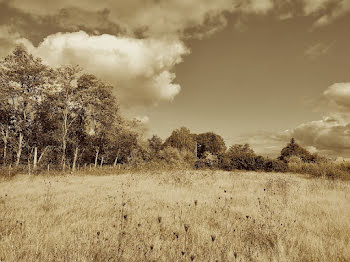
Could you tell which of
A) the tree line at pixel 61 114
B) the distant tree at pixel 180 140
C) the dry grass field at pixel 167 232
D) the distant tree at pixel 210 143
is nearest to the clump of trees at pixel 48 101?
the tree line at pixel 61 114

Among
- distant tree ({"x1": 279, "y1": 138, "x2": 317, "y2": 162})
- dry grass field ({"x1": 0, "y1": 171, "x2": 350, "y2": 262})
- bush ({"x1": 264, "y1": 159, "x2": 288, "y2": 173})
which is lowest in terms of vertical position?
dry grass field ({"x1": 0, "y1": 171, "x2": 350, "y2": 262})

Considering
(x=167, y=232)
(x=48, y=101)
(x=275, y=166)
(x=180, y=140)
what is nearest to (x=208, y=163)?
(x=275, y=166)

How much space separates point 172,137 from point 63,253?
49002 millimetres

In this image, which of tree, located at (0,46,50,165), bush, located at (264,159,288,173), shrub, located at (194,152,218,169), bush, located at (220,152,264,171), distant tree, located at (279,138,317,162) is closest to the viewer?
tree, located at (0,46,50,165)

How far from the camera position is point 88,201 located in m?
7.13

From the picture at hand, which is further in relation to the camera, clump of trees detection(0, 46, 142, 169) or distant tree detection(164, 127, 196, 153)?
distant tree detection(164, 127, 196, 153)

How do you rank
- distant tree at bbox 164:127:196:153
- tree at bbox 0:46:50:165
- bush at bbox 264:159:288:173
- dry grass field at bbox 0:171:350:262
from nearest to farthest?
dry grass field at bbox 0:171:350:262 < tree at bbox 0:46:50:165 < bush at bbox 264:159:288:173 < distant tree at bbox 164:127:196:153

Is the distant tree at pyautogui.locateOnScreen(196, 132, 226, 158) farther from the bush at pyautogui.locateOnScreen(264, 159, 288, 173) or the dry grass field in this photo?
the dry grass field

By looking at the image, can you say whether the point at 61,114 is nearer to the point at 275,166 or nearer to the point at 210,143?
the point at 275,166

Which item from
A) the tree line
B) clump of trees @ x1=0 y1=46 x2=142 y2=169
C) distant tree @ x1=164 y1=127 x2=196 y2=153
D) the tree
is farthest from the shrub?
the tree

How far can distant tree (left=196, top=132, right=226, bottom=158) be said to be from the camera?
6109cm

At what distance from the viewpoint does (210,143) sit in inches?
2415

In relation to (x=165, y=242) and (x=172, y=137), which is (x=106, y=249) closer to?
(x=165, y=242)

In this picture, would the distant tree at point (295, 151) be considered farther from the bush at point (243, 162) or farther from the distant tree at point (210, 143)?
the bush at point (243, 162)
